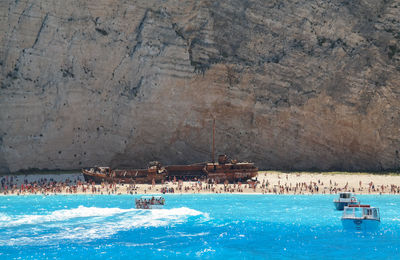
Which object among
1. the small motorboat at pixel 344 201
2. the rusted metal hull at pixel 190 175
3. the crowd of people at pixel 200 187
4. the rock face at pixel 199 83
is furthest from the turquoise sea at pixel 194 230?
the rock face at pixel 199 83

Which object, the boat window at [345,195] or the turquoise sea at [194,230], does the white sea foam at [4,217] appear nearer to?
the turquoise sea at [194,230]

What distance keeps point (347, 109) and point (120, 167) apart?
23.4 m

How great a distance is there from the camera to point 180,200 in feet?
132

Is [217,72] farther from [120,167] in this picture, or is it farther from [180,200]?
[180,200]

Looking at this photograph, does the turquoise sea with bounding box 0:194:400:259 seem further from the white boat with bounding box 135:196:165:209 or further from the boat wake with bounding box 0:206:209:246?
the white boat with bounding box 135:196:165:209

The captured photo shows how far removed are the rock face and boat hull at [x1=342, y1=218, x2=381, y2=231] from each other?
88.9 ft

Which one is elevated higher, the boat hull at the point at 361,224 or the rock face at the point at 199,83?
the rock face at the point at 199,83

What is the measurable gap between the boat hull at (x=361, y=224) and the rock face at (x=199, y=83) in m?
27.1

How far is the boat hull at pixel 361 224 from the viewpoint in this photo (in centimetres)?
2833

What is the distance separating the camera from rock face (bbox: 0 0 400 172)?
182ft

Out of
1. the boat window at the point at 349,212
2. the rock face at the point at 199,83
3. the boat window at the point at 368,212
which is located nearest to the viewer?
the boat window at the point at 368,212

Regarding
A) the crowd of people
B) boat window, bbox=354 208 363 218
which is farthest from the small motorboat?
the crowd of people

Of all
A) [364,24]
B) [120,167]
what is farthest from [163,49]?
[364,24]

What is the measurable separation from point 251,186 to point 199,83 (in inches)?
572
